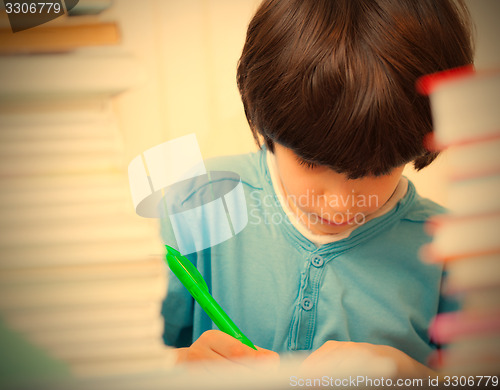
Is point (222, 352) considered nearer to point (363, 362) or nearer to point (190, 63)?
point (363, 362)

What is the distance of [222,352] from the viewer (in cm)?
37

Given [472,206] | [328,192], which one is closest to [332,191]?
[328,192]

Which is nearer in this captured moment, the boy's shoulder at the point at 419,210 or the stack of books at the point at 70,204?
the stack of books at the point at 70,204

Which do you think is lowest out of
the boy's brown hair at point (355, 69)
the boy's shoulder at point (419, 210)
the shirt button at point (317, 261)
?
the shirt button at point (317, 261)

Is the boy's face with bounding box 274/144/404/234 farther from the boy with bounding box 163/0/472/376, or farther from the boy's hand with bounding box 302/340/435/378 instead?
the boy's hand with bounding box 302/340/435/378

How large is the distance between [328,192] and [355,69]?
0.10m

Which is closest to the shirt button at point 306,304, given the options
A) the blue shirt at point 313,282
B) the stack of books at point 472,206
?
the blue shirt at point 313,282

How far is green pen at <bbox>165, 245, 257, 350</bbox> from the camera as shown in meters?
0.39

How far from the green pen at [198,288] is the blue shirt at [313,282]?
0.04 metres

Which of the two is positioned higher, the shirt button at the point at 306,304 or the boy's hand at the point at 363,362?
the shirt button at the point at 306,304

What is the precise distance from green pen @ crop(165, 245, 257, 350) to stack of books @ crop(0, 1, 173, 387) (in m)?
0.03

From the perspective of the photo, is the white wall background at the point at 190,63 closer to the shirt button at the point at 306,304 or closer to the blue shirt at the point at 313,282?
the blue shirt at the point at 313,282

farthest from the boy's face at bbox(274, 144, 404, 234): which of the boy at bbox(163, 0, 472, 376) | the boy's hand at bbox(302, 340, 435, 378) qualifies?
the boy's hand at bbox(302, 340, 435, 378)

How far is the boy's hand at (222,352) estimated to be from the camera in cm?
36
